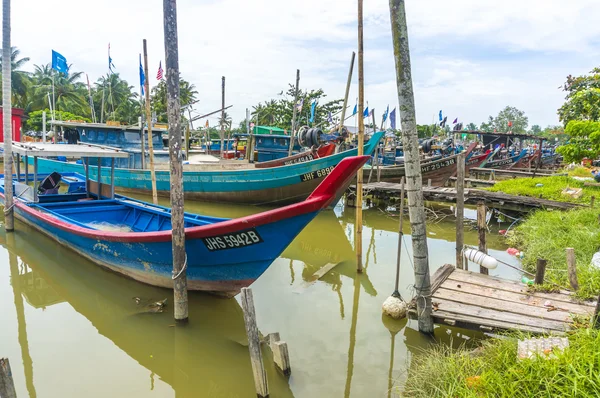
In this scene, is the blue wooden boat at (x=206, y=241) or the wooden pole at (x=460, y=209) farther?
the wooden pole at (x=460, y=209)

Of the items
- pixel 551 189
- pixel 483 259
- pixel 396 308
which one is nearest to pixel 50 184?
pixel 396 308

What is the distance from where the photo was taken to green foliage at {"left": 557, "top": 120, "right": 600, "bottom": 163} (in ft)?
32.3

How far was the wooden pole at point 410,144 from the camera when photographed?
3678 millimetres

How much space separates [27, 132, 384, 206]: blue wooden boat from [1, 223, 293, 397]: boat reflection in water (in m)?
5.58

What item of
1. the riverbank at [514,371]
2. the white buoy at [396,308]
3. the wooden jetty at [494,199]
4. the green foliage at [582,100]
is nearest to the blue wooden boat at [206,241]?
the white buoy at [396,308]

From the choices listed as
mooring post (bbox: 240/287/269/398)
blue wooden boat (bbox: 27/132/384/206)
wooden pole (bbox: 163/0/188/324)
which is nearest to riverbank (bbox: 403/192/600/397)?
mooring post (bbox: 240/287/269/398)

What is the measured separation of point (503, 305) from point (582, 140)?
8902 mm

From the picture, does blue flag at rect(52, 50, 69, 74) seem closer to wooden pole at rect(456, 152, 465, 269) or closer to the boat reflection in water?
the boat reflection in water

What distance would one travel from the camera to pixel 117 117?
35594mm

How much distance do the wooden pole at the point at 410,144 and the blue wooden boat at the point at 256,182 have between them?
6574mm

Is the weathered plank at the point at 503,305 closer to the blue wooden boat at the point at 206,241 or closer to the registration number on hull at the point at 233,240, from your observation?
the blue wooden boat at the point at 206,241

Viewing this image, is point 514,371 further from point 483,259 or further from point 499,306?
point 483,259

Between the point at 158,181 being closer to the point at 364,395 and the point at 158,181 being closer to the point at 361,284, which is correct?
the point at 361,284

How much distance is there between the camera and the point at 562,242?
662 cm
